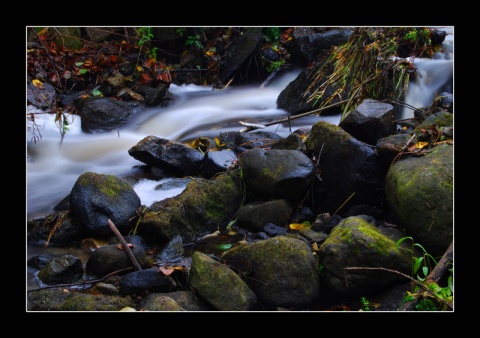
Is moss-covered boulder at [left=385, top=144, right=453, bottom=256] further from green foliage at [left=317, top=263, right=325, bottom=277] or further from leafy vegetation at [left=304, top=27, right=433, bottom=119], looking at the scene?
leafy vegetation at [left=304, top=27, right=433, bottom=119]

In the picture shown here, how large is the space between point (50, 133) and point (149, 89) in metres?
2.02

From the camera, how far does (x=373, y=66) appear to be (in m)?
5.63

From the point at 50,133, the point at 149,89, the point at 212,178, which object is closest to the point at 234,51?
the point at 149,89

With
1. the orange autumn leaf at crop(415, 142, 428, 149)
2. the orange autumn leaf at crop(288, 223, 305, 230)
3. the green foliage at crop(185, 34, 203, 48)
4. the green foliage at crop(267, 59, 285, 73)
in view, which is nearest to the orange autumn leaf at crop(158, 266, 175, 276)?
the orange autumn leaf at crop(288, 223, 305, 230)

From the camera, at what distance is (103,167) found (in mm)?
5688

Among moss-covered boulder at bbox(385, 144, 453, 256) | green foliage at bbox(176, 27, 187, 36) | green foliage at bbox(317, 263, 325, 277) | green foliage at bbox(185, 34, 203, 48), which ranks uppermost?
green foliage at bbox(176, 27, 187, 36)

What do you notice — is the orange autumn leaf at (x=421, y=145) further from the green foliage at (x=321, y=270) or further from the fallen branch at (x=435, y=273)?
the green foliage at (x=321, y=270)

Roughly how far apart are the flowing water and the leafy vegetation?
0.71 feet

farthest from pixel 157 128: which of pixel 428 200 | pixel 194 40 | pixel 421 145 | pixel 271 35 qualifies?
pixel 428 200

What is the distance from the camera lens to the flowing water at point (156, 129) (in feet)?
16.4

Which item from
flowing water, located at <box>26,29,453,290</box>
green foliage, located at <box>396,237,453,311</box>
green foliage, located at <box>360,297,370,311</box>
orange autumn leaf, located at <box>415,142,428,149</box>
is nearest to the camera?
green foliage, located at <box>396,237,453,311</box>

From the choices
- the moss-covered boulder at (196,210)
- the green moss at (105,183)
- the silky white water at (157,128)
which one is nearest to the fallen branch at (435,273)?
the moss-covered boulder at (196,210)

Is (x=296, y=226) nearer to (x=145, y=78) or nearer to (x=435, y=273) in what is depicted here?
(x=435, y=273)

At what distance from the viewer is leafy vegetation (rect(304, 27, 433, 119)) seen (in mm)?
5551
